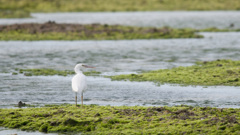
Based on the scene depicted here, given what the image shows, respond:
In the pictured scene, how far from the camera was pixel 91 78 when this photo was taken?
28578mm

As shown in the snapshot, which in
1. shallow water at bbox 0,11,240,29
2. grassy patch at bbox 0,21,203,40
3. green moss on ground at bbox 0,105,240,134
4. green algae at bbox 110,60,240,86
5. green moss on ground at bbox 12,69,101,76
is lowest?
green moss on ground at bbox 0,105,240,134

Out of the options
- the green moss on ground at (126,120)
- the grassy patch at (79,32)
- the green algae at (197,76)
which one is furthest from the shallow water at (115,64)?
the green moss on ground at (126,120)

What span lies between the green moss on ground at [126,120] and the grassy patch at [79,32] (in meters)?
38.7

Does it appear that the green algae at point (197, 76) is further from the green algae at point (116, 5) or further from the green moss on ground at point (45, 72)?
the green algae at point (116, 5)

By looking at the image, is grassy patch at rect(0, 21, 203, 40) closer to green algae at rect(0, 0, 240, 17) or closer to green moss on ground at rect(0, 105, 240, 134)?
green moss on ground at rect(0, 105, 240, 134)

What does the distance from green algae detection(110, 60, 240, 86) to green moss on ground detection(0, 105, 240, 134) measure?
8.65 m

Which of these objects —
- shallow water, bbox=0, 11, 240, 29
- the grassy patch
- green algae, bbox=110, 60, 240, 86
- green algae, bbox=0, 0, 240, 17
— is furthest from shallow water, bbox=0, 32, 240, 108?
green algae, bbox=0, 0, 240, 17

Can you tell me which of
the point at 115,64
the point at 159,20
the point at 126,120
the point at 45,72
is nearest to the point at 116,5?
the point at 159,20

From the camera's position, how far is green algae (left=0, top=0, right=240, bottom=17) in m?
120

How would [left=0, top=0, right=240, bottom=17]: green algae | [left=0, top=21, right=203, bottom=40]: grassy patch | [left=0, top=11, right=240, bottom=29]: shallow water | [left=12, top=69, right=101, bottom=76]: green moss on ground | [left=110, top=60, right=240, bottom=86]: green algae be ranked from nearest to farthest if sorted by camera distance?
1. [left=110, top=60, right=240, bottom=86]: green algae
2. [left=12, top=69, right=101, bottom=76]: green moss on ground
3. [left=0, top=21, right=203, bottom=40]: grassy patch
4. [left=0, top=11, right=240, bottom=29]: shallow water
5. [left=0, top=0, right=240, bottom=17]: green algae

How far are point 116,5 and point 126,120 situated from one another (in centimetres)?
11141

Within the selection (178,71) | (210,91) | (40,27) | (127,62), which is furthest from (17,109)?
(40,27)

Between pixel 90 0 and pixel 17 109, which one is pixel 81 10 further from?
pixel 17 109

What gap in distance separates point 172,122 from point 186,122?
1.56 ft
